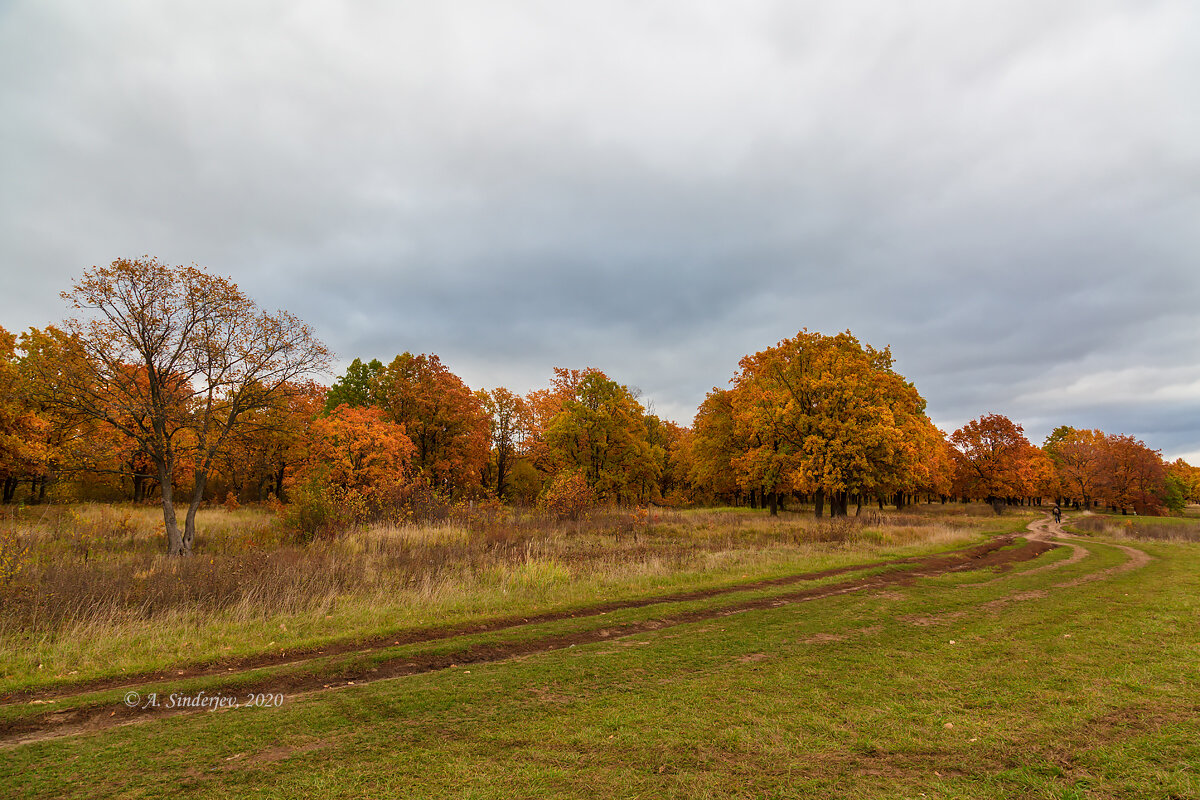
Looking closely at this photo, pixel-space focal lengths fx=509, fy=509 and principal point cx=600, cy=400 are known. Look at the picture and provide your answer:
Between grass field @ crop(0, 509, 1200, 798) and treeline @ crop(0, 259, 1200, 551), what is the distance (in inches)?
464

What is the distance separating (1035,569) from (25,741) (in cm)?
2407

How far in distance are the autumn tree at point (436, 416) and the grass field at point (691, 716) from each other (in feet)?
104

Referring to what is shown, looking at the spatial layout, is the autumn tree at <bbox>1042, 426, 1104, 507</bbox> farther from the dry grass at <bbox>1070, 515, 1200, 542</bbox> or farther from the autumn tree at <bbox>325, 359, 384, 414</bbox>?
the autumn tree at <bbox>325, 359, 384, 414</bbox>

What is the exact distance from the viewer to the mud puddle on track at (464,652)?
5840mm

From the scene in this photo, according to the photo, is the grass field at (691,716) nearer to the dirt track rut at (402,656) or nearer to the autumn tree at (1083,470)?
the dirt track rut at (402,656)

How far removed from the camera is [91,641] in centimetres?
869

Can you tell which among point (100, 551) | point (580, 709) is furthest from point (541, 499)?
point (580, 709)

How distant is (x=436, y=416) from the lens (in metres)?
41.2

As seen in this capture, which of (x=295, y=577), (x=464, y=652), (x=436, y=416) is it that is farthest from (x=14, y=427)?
(x=464, y=652)

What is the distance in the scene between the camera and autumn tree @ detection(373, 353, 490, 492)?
40.7 m

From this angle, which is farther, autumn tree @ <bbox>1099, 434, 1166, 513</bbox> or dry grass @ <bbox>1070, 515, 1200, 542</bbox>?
autumn tree @ <bbox>1099, 434, 1166, 513</bbox>

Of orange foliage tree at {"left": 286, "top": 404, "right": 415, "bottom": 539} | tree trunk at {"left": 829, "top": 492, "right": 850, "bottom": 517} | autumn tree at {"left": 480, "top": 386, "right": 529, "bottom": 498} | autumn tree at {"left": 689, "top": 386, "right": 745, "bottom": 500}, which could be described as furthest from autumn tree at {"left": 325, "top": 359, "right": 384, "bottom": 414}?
tree trunk at {"left": 829, "top": 492, "right": 850, "bottom": 517}

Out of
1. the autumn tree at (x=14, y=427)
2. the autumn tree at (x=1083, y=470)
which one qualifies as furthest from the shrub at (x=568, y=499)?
the autumn tree at (x=1083, y=470)

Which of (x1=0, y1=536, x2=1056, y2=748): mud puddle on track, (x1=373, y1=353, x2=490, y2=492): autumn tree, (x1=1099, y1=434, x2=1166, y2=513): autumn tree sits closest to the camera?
(x1=0, y1=536, x2=1056, y2=748): mud puddle on track
